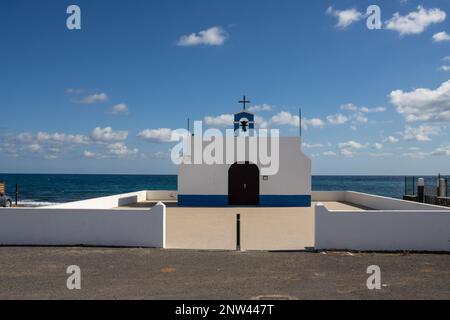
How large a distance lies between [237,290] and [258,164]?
1508cm

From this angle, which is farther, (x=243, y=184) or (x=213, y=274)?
(x=243, y=184)

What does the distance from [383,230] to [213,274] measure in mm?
4741

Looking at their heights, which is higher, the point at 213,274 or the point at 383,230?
the point at 383,230

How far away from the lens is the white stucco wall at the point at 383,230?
34.3 feet

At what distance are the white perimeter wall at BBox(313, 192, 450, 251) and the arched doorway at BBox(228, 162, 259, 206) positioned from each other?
1168 cm

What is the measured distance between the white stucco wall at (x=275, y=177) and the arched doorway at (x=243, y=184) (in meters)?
0.32

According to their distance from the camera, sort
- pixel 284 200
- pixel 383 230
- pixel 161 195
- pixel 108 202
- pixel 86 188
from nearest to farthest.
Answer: pixel 383 230 < pixel 108 202 < pixel 284 200 < pixel 161 195 < pixel 86 188

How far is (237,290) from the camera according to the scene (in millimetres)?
7141

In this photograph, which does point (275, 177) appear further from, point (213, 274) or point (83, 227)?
point (213, 274)

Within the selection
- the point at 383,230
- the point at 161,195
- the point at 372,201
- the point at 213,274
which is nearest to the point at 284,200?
the point at 372,201

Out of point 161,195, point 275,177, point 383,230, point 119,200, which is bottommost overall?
point 161,195

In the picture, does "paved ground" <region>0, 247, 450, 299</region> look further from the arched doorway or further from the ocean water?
the ocean water

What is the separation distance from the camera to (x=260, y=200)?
22.1m
